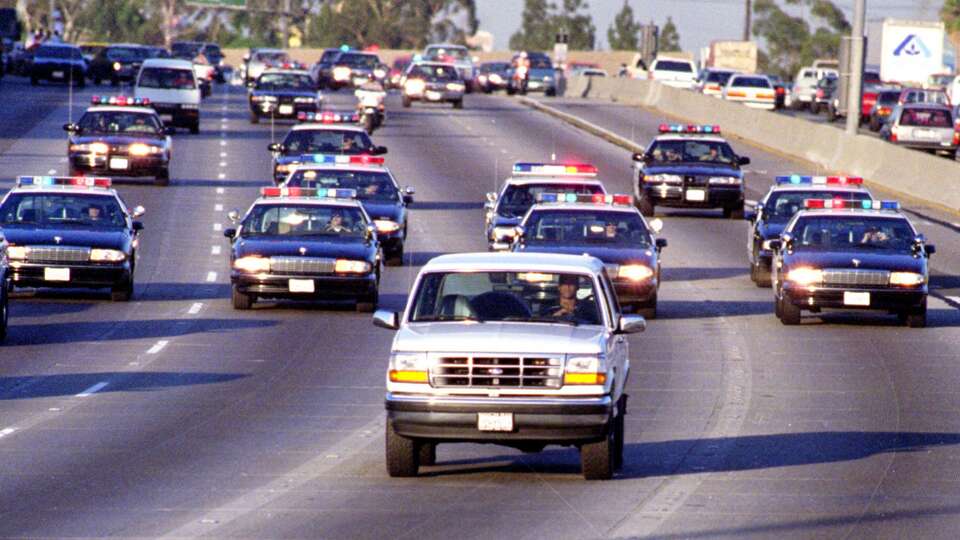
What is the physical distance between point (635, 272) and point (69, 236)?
24.6 ft

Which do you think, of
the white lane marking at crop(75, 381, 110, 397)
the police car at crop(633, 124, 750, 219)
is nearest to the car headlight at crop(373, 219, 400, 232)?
the police car at crop(633, 124, 750, 219)

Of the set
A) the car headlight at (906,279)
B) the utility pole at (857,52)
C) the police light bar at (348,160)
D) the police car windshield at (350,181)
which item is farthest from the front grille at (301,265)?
the utility pole at (857,52)

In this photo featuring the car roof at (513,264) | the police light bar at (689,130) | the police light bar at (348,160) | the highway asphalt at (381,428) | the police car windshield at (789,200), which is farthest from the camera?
the police light bar at (689,130)

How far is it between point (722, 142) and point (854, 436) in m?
26.2

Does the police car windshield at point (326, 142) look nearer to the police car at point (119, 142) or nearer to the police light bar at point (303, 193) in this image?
the police car at point (119, 142)

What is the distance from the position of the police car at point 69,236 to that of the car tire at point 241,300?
5.27 ft

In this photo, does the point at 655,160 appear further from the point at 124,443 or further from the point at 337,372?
the point at 124,443

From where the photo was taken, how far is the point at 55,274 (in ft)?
91.7

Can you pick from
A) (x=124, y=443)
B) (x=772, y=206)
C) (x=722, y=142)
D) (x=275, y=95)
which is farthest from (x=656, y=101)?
(x=124, y=443)

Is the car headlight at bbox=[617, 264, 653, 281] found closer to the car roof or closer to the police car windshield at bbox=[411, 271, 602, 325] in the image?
the car roof

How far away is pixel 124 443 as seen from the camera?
54.7 ft

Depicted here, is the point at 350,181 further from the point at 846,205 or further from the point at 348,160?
the point at 846,205

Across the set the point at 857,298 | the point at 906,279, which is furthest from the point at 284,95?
the point at 906,279

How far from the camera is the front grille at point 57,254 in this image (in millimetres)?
27891
